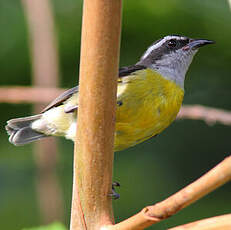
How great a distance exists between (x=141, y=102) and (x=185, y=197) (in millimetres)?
1668

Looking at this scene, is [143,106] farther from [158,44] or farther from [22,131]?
[22,131]

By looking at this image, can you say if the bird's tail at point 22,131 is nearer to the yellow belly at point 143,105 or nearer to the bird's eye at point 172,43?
the yellow belly at point 143,105

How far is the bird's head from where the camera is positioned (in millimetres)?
3312

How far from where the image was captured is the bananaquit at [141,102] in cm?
279

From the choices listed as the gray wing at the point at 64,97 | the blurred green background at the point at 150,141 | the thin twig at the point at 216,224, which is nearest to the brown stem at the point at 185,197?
the thin twig at the point at 216,224

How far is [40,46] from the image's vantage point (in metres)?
2.65

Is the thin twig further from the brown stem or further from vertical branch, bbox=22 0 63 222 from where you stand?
vertical branch, bbox=22 0 63 222

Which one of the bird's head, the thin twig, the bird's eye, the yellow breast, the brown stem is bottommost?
the thin twig

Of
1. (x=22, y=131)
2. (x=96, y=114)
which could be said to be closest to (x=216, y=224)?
(x=96, y=114)

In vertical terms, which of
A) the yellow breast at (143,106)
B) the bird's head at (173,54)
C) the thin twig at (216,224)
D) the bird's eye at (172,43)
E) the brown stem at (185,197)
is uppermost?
the bird's eye at (172,43)

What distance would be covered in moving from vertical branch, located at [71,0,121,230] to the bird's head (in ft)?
5.76

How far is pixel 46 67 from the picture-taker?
253cm

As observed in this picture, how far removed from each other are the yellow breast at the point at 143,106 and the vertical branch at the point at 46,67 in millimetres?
407

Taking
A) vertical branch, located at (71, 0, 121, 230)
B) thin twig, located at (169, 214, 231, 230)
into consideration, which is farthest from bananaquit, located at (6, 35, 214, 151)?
thin twig, located at (169, 214, 231, 230)
